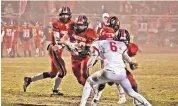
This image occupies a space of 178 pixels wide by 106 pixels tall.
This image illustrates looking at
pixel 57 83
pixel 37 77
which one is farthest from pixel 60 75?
pixel 37 77

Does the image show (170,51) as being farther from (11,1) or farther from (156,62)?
(11,1)

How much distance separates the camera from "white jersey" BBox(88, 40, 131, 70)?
401 cm

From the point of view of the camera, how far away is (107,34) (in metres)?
4.06

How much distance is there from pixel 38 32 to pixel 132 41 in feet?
2.24

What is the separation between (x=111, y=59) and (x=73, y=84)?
1.23 feet

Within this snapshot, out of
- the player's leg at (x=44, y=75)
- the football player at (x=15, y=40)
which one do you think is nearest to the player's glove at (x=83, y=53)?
the player's leg at (x=44, y=75)

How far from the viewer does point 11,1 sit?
4.35 m

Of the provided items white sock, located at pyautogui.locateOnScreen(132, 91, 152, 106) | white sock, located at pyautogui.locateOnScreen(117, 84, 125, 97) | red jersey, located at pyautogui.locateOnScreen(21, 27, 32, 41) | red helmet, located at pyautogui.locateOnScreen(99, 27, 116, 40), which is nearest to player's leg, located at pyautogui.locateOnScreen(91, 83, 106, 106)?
white sock, located at pyautogui.locateOnScreen(117, 84, 125, 97)

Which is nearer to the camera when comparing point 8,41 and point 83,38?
point 83,38

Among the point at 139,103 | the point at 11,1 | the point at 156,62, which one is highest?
the point at 11,1

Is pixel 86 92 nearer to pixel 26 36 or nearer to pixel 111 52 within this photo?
pixel 111 52

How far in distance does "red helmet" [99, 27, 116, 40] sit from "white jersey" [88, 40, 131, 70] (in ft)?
0.10

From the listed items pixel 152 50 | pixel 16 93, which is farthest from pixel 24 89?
pixel 152 50

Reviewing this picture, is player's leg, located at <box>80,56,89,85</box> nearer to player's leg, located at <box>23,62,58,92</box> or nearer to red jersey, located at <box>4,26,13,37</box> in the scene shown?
player's leg, located at <box>23,62,58,92</box>
